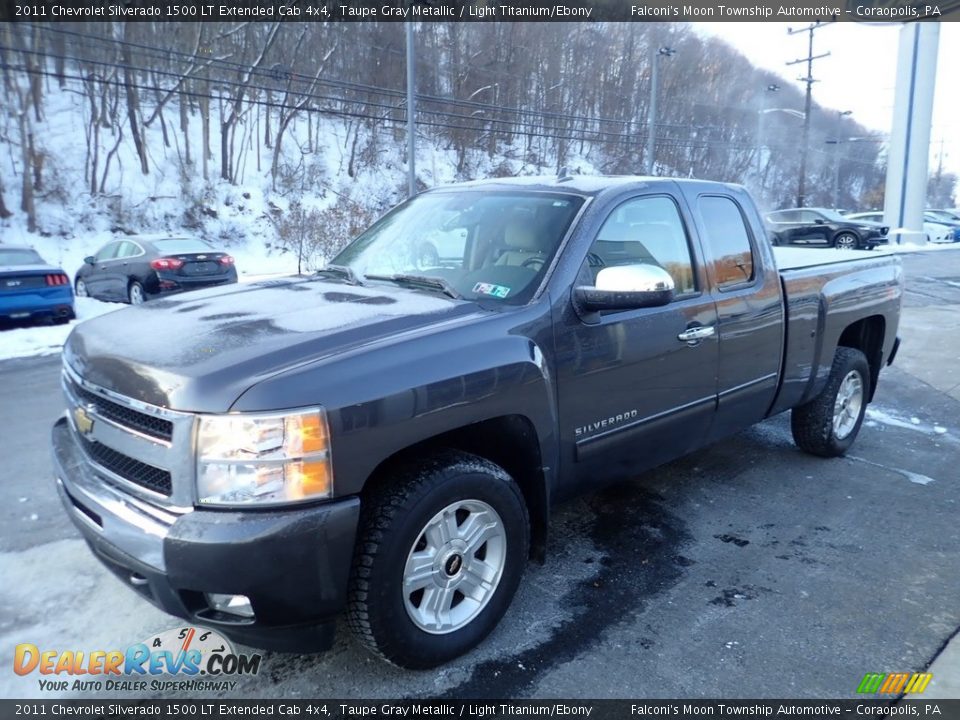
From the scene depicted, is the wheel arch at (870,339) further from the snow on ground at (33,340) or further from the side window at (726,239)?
the snow on ground at (33,340)

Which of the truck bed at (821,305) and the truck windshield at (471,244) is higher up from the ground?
the truck windshield at (471,244)

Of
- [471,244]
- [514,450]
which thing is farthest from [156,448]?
[471,244]

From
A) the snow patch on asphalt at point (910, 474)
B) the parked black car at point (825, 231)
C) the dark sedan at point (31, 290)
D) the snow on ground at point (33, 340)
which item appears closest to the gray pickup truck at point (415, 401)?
the snow patch on asphalt at point (910, 474)

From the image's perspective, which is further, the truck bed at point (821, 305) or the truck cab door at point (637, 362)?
the truck bed at point (821, 305)

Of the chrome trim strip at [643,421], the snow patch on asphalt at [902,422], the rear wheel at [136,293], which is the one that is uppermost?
the chrome trim strip at [643,421]

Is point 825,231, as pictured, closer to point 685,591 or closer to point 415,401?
point 685,591

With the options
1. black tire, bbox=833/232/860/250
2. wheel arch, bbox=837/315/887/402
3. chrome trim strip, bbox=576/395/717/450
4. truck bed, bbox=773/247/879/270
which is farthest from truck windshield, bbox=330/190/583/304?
black tire, bbox=833/232/860/250

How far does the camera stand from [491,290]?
3.15 m

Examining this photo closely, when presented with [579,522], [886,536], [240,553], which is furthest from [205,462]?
[886,536]

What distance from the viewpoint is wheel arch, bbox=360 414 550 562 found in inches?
110

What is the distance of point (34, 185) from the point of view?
83.6ft

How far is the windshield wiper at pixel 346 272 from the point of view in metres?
3.61

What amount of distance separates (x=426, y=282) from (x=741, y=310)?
183 centimetres

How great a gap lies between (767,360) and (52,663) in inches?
152
